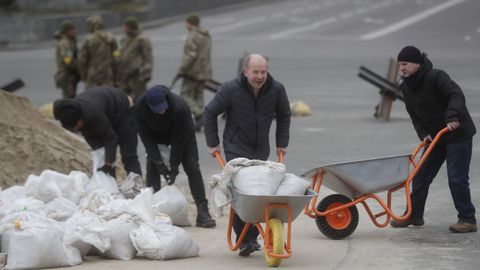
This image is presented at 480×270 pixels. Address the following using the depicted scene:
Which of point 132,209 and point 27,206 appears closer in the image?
point 132,209

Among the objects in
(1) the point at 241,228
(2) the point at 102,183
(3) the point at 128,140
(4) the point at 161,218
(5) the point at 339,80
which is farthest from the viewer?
(5) the point at 339,80

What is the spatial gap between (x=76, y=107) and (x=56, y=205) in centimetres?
95

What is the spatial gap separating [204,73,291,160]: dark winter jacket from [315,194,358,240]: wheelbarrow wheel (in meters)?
0.77

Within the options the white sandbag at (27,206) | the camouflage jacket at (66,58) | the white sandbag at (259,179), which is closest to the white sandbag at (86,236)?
the white sandbag at (27,206)

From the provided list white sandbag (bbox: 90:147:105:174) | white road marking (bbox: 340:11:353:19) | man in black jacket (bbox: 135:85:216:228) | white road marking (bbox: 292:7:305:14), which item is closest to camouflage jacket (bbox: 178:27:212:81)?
white sandbag (bbox: 90:147:105:174)

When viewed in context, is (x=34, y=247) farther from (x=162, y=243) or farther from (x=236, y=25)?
(x=236, y=25)

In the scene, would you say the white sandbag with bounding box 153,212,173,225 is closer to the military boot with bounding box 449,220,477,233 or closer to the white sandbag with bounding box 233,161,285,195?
the white sandbag with bounding box 233,161,285,195

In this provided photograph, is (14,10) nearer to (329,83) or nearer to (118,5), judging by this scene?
(118,5)

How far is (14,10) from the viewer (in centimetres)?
4481

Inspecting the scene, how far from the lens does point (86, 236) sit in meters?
8.70

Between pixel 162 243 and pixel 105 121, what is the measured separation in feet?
7.96

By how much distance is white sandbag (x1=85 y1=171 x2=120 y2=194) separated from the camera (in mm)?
10680

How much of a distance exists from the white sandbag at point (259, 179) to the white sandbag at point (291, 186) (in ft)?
0.13

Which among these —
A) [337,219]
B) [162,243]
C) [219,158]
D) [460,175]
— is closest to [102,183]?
[162,243]
